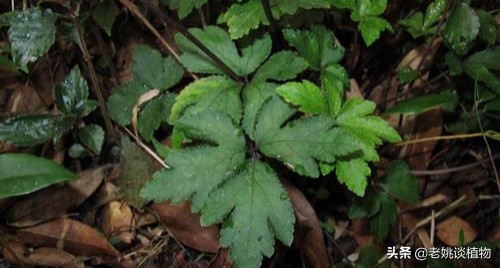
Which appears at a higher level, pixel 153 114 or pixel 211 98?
pixel 211 98

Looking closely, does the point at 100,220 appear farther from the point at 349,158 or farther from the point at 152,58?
the point at 349,158

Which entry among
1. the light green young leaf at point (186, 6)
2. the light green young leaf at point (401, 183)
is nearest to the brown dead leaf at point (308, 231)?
the light green young leaf at point (401, 183)

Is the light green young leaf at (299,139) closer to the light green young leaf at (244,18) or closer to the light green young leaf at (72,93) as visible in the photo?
the light green young leaf at (244,18)

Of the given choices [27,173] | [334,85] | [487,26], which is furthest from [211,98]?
[487,26]

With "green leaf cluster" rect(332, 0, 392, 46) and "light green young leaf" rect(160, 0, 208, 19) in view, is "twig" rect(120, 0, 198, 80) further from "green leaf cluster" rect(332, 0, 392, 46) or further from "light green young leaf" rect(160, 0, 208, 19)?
"green leaf cluster" rect(332, 0, 392, 46)

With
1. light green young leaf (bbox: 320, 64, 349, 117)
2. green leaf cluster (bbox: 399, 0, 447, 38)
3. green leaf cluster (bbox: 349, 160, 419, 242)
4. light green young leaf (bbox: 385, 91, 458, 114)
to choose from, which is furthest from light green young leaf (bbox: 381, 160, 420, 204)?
green leaf cluster (bbox: 399, 0, 447, 38)

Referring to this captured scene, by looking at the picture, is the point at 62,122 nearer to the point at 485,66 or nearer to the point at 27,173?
the point at 27,173
